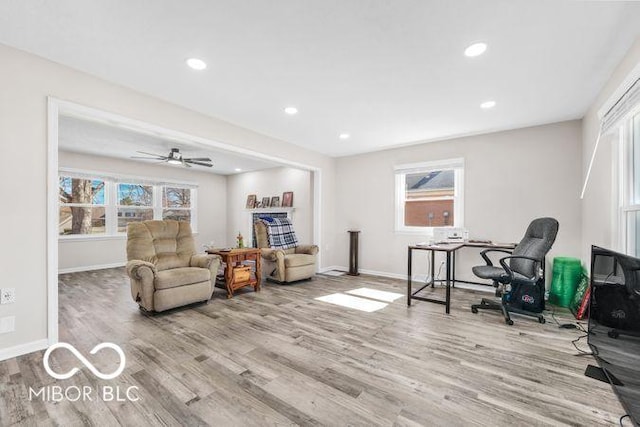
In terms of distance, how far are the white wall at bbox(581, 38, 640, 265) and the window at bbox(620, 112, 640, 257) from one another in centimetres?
12

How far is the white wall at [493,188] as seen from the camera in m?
3.67

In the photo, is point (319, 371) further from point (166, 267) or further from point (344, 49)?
point (166, 267)

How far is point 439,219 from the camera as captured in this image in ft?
15.4

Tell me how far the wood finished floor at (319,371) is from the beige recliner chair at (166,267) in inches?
7.8

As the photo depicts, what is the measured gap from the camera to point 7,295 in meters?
2.15

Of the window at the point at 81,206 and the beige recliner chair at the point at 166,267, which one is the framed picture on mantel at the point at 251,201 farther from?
the beige recliner chair at the point at 166,267

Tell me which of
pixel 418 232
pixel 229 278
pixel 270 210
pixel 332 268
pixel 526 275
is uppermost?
pixel 270 210

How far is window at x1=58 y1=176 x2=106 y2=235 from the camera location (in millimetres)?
5664

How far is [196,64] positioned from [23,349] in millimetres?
2709

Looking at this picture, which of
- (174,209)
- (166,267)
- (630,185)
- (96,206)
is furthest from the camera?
(174,209)

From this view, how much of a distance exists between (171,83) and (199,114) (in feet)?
2.43

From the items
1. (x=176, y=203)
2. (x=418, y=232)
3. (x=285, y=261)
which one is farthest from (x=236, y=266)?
(x=176, y=203)

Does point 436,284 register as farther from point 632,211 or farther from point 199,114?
point 199,114

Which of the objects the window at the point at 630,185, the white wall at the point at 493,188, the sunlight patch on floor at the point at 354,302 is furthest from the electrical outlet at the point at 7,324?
the window at the point at 630,185
